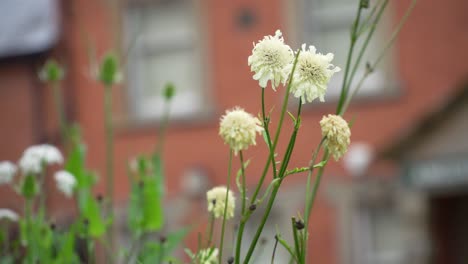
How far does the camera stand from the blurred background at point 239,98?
695cm

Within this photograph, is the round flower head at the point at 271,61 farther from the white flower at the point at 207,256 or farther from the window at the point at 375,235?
the window at the point at 375,235

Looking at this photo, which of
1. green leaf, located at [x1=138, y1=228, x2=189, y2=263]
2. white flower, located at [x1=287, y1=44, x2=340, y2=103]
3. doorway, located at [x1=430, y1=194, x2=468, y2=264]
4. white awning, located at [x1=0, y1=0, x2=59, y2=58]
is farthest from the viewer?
white awning, located at [x1=0, y1=0, x2=59, y2=58]

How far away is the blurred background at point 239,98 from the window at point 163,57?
13mm

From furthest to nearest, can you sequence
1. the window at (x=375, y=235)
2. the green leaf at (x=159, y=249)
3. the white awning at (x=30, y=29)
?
A: the white awning at (x=30, y=29)
the window at (x=375, y=235)
the green leaf at (x=159, y=249)

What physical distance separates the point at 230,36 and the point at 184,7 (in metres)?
0.68

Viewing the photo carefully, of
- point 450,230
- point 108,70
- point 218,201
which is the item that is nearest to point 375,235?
point 450,230

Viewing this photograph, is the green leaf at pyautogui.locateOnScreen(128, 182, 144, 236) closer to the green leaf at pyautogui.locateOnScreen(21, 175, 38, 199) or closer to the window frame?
the green leaf at pyautogui.locateOnScreen(21, 175, 38, 199)

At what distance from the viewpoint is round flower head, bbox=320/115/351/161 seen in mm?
875

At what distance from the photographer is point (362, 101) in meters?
7.23

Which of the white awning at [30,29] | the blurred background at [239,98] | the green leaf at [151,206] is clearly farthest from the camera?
the white awning at [30,29]

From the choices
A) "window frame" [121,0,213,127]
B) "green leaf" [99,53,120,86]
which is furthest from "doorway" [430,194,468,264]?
"green leaf" [99,53,120,86]

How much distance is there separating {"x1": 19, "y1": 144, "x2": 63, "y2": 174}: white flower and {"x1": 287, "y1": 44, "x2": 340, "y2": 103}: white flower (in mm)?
618

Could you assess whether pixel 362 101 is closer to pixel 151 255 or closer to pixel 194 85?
pixel 194 85

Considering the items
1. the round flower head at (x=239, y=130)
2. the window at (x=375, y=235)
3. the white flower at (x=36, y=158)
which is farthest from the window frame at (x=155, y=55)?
the round flower head at (x=239, y=130)
